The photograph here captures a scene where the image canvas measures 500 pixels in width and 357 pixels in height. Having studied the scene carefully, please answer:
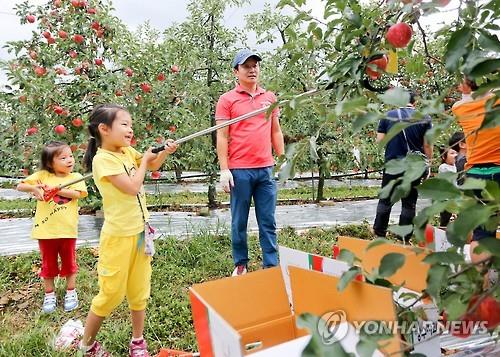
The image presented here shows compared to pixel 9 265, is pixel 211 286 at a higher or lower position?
higher

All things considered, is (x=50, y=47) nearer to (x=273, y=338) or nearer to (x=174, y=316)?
(x=174, y=316)

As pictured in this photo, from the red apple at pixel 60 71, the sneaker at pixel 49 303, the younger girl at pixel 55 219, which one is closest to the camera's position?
the sneaker at pixel 49 303

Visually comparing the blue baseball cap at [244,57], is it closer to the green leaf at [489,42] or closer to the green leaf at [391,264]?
the green leaf at [489,42]

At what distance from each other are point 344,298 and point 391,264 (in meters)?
0.34

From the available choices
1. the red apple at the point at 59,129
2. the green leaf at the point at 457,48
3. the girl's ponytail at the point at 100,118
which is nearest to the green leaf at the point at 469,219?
the green leaf at the point at 457,48

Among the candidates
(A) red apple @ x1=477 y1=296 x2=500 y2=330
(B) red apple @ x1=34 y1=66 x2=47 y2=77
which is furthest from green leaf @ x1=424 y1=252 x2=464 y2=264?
(B) red apple @ x1=34 y1=66 x2=47 y2=77

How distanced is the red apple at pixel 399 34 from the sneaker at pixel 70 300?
2088 millimetres

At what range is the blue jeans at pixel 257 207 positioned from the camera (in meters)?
2.55

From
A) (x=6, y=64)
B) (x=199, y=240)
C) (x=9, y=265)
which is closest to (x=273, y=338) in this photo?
(x=199, y=240)

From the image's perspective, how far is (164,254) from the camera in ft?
10.6

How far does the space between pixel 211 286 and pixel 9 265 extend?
2.45 meters

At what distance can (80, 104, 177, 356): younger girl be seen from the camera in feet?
5.74

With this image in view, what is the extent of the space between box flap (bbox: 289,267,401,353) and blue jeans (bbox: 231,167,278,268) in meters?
1.40

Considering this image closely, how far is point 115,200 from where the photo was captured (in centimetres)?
180
